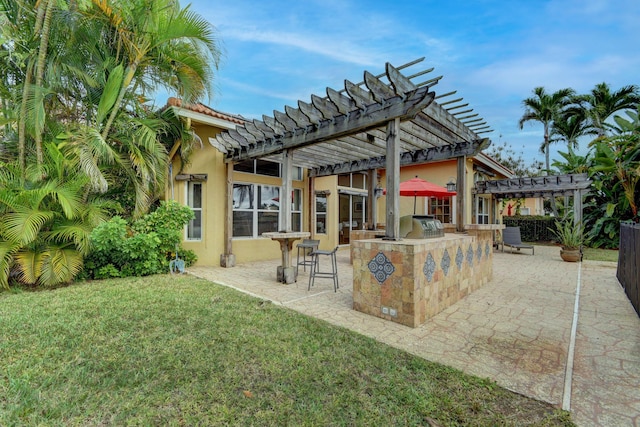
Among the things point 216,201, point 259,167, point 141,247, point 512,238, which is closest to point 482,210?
point 512,238

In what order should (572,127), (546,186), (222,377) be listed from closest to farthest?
(222,377)
(546,186)
(572,127)

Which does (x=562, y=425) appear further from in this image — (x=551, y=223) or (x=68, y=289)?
(x=551, y=223)

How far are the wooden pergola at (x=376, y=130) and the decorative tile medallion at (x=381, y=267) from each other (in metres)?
0.37

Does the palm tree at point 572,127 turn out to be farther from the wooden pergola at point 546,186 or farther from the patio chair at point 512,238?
the patio chair at point 512,238

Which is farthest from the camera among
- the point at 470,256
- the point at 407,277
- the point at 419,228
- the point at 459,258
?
the point at 470,256

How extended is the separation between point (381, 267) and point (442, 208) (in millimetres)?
10217

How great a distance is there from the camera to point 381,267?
405cm

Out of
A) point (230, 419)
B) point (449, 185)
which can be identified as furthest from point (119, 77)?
point (449, 185)

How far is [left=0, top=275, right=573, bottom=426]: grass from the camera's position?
205 cm

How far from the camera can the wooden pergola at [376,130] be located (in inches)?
157

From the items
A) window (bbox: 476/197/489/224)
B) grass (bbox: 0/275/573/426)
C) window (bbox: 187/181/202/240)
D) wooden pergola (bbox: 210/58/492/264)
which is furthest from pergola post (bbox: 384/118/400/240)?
window (bbox: 476/197/489/224)

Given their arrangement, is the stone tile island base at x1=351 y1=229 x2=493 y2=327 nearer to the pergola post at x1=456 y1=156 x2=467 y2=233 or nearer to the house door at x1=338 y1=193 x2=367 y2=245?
the pergola post at x1=456 y1=156 x2=467 y2=233

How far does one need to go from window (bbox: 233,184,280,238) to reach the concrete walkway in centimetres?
240

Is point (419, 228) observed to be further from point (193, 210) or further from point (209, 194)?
point (193, 210)
